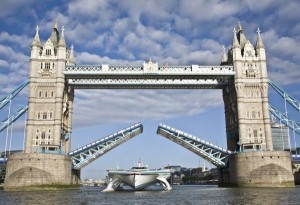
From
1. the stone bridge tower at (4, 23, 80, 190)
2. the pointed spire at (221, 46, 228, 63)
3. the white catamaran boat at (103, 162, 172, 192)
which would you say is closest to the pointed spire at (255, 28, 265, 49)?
the pointed spire at (221, 46, 228, 63)

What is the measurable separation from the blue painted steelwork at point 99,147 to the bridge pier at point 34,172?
5.71 meters

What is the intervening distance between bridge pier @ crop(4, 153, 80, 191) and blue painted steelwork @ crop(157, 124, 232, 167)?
16.2 meters

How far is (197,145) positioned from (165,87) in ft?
36.4

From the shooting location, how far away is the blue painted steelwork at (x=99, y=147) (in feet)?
173

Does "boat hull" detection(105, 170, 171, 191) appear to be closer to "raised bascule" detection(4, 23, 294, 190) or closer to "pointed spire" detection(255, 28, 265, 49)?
"raised bascule" detection(4, 23, 294, 190)

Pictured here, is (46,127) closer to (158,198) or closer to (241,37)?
(158,198)

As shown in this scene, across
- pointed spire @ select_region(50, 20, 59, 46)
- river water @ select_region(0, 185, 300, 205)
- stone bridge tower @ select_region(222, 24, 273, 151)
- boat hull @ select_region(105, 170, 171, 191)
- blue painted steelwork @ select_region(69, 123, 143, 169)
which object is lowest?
river water @ select_region(0, 185, 300, 205)

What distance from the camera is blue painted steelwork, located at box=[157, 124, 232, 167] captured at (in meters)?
52.7

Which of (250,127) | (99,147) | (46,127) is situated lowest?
(99,147)

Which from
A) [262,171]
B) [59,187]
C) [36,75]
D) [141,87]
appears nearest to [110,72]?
[141,87]

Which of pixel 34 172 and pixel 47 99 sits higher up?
pixel 47 99

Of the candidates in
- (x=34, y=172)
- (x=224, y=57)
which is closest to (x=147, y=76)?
(x=224, y=57)

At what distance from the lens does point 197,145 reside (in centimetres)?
5372

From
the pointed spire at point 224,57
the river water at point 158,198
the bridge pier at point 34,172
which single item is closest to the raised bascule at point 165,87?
the bridge pier at point 34,172
